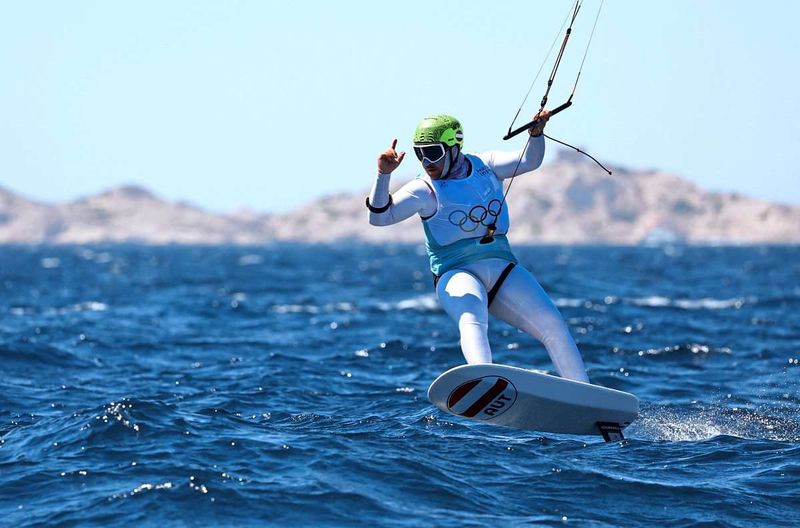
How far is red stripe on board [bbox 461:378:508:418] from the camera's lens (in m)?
9.48

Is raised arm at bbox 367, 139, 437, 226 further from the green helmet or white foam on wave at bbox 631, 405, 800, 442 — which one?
white foam on wave at bbox 631, 405, 800, 442

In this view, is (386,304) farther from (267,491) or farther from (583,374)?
(267,491)

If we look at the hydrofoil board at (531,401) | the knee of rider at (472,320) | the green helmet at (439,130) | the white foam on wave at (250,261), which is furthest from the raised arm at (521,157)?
the white foam on wave at (250,261)

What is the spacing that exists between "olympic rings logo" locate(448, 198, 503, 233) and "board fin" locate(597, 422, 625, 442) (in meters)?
2.13

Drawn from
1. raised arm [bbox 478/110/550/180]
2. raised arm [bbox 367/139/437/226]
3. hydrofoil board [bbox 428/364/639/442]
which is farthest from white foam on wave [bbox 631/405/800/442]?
raised arm [bbox 367/139/437/226]

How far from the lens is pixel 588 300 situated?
2983cm

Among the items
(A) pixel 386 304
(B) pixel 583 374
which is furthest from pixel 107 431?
(A) pixel 386 304

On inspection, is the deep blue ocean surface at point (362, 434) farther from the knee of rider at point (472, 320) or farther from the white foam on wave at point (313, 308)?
the white foam on wave at point (313, 308)

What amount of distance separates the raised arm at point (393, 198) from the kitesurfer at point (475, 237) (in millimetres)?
15

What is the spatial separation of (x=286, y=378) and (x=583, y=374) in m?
5.21

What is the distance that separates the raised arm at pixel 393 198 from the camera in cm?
939

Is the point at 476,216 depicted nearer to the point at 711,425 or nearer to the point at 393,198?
the point at 393,198

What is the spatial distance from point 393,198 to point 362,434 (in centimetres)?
227

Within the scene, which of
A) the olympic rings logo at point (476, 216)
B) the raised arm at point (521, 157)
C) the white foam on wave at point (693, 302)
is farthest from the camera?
the white foam on wave at point (693, 302)
